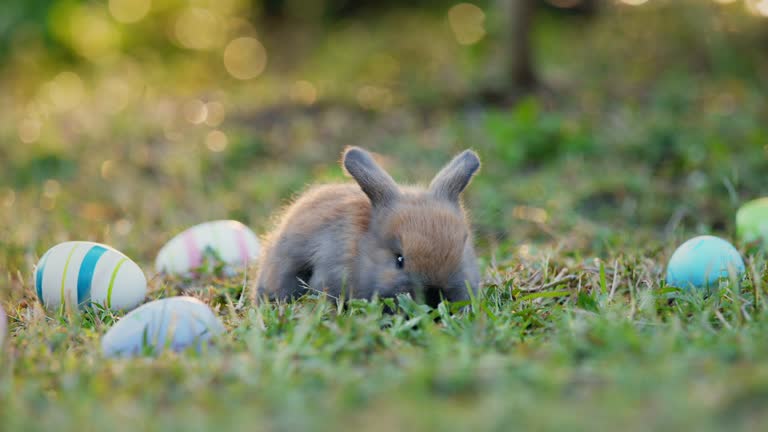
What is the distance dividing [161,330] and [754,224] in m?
3.04

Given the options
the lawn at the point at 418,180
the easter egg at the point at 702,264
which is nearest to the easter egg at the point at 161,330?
the lawn at the point at 418,180

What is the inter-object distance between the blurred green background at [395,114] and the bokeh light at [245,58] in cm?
3

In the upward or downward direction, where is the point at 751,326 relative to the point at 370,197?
downward

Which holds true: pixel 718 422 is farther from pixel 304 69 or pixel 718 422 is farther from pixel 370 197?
pixel 304 69

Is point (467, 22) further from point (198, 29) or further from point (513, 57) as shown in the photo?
point (198, 29)

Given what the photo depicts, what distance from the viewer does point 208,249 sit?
422 centimetres

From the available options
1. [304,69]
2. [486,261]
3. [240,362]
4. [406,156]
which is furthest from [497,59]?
[240,362]

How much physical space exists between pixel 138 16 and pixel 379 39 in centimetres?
344

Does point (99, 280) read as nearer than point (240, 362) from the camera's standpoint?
No

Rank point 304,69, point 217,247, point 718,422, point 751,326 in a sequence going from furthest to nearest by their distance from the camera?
point 304,69
point 217,247
point 751,326
point 718,422

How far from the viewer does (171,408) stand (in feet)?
7.75

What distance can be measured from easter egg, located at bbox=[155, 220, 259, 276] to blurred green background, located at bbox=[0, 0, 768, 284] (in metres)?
0.71

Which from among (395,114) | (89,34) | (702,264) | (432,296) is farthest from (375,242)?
(89,34)

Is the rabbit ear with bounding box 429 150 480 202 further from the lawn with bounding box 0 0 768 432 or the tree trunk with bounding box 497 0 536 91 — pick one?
the tree trunk with bounding box 497 0 536 91
